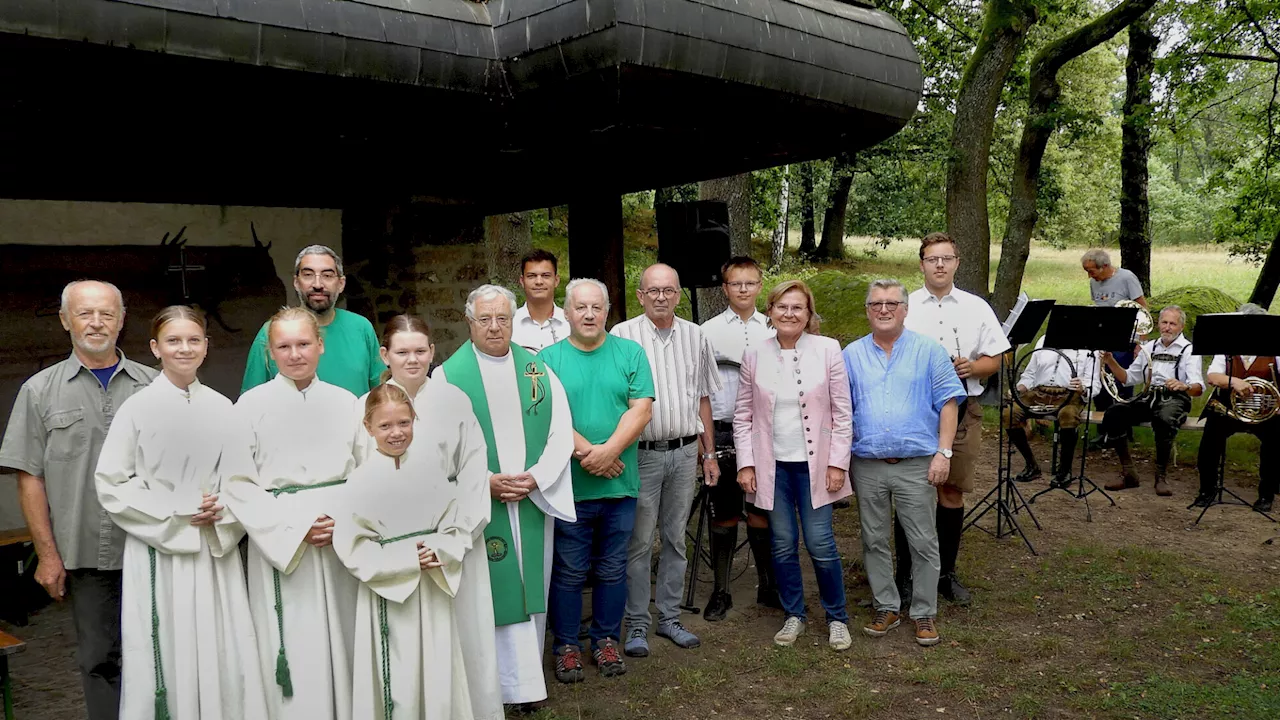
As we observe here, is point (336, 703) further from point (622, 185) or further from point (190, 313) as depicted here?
point (622, 185)

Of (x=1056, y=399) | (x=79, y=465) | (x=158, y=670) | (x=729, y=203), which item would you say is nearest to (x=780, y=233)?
(x=729, y=203)

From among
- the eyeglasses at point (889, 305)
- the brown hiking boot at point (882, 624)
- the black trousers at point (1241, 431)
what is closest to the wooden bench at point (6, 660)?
the brown hiking boot at point (882, 624)

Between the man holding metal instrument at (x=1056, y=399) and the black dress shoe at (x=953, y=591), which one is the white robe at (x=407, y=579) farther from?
the man holding metal instrument at (x=1056, y=399)

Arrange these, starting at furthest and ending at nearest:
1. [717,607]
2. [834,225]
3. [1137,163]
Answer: [834,225]
[1137,163]
[717,607]

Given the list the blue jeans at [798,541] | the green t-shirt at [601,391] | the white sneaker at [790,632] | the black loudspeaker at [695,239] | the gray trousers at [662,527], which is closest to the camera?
the green t-shirt at [601,391]

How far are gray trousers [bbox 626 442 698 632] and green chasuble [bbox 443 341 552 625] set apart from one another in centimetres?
58

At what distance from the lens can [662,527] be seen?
4.68 meters

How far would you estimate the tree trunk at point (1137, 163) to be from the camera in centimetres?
1282

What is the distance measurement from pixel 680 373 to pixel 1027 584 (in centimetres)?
260

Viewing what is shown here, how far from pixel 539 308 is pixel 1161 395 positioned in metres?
5.87

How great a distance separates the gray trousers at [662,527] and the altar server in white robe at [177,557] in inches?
70.3

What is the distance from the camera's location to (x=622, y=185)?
5.76 meters

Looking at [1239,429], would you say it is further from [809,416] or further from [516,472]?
[516,472]

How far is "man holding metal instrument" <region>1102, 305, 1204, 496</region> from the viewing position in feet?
25.9
